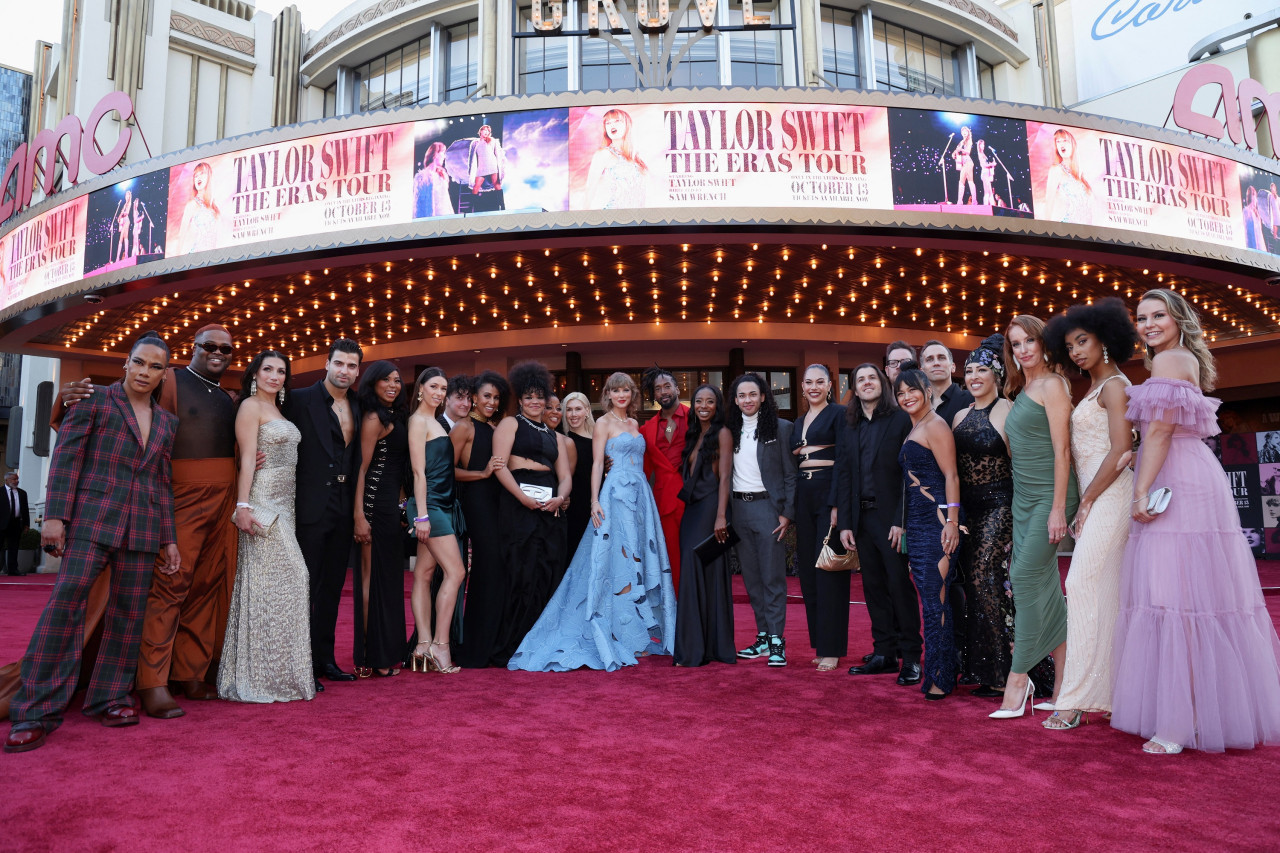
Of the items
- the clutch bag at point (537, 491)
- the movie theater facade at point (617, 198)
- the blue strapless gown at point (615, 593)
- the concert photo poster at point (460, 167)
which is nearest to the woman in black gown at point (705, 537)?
the blue strapless gown at point (615, 593)

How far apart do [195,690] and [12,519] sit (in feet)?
43.9

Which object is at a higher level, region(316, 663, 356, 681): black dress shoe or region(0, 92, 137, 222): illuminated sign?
region(0, 92, 137, 222): illuminated sign

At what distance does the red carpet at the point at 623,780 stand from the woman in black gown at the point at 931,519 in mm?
213

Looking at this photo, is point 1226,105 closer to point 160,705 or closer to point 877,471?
point 877,471

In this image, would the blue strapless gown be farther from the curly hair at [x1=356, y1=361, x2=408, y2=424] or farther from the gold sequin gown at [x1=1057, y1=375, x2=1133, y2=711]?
the gold sequin gown at [x1=1057, y1=375, x2=1133, y2=711]

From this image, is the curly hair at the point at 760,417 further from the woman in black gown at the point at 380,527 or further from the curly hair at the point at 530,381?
the woman in black gown at the point at 380,527

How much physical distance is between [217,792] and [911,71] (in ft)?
61.4

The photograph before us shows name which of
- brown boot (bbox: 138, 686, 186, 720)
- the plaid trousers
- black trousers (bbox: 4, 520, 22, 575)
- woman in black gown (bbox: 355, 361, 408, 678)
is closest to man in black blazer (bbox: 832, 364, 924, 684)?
woman in black gown (bbox: 355, 361, 408, 678)

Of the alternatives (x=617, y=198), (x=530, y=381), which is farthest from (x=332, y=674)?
(x=617, y=198)

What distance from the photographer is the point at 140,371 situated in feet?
11.3

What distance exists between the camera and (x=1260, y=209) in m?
10.7

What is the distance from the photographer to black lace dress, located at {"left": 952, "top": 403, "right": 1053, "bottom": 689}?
148 inches

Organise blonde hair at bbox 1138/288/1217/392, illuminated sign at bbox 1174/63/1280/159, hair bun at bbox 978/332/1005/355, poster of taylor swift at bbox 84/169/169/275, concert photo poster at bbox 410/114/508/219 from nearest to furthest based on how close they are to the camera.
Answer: blonde hair at bbox 1138/288/1217/392
hair bun at bbox 978/332/1005/355
concert photo poster at bbox 410/114/508/219
poster of taylor swift at bbox 84/169/169/275
illuminated sign at bbox 1174/63/1280/159

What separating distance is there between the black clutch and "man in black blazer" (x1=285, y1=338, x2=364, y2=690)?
205 centimetres
